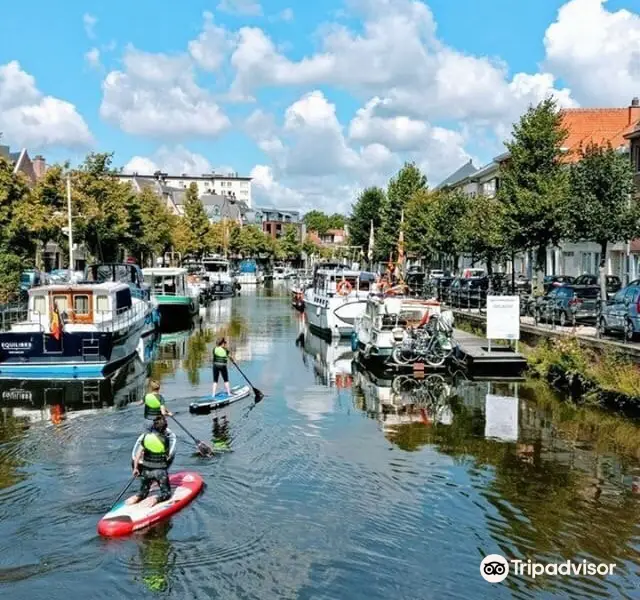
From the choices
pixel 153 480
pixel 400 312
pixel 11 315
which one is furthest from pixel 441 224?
pixel 153 480

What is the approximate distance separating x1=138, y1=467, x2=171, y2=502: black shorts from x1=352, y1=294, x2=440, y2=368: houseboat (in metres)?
15.2

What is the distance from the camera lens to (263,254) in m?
141

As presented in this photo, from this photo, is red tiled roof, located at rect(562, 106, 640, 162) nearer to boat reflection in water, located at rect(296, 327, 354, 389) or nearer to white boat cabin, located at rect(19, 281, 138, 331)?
boat reflection in water, located at rect(296, 327, 354, 389)

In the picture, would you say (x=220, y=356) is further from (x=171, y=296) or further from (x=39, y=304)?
(x=171, y=296)

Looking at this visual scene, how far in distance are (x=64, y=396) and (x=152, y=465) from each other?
1134 centimetres

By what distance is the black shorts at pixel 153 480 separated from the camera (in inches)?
494

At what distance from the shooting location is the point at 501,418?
20.2 meters

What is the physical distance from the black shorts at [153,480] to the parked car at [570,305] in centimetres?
1808

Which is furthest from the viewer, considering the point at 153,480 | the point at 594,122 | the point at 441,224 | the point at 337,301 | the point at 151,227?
the point at 151,227

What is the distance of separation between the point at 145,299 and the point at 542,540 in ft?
99.1

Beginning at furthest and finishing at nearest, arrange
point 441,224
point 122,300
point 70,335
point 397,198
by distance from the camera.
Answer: point 397,198 → point 441,224 → point 122,300 → point 70,335

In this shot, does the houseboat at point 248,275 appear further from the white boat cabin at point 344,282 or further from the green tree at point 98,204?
the white boat cabin at point 344,282

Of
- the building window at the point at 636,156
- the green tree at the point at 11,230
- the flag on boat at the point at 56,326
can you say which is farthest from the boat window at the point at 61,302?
the building window at the point at 636,156

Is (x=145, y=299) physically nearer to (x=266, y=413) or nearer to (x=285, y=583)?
(x=266, y=413)
